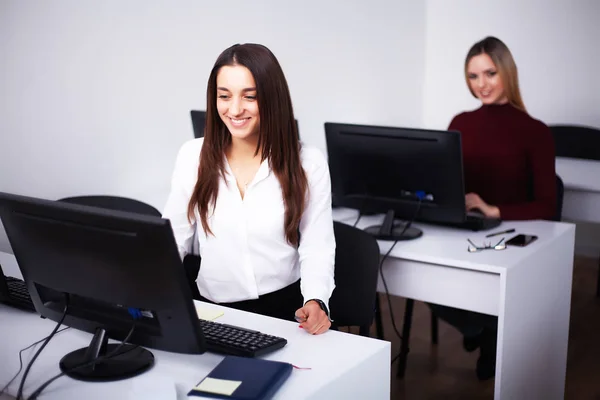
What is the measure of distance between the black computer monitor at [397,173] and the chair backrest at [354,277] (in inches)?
16.7

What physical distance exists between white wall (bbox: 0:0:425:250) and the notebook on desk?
1.55 m

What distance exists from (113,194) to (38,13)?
0.78 metres

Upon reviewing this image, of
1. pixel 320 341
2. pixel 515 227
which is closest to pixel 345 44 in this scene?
pixel 515 227

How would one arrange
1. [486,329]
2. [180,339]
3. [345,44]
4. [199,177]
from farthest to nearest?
[345,44] < [486,329] < [199,177] < [180,339]

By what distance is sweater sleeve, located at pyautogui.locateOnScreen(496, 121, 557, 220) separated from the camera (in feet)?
9.62

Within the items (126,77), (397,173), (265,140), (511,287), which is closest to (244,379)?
(265,140)

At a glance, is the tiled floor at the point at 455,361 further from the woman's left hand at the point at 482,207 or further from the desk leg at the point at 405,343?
the woman's left hand at the point at 482,207

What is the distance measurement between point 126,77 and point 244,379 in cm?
192

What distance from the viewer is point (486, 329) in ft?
10.2

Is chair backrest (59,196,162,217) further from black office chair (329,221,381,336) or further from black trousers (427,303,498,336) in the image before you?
black trousers (427,303,498,336)

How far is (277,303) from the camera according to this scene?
2178mm

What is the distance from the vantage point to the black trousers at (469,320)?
2.94 meters

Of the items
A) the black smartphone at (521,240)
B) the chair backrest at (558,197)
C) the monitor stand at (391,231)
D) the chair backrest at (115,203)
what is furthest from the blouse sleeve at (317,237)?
the chair backrest at (558,197)

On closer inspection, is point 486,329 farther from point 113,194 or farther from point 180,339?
point 180,339
